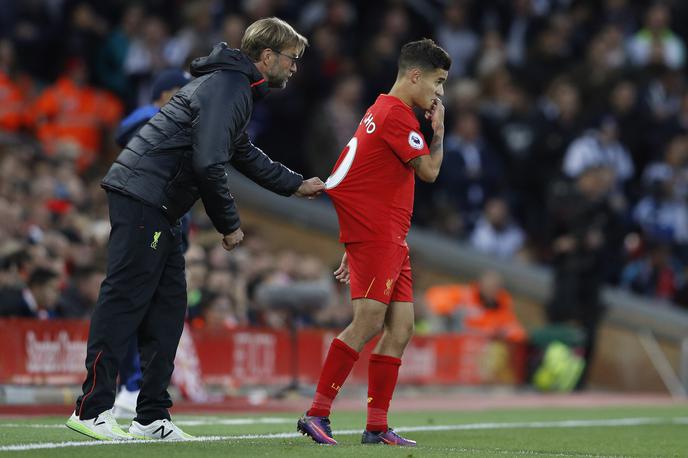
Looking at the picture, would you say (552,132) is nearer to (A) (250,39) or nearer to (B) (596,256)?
(B) (596,256)

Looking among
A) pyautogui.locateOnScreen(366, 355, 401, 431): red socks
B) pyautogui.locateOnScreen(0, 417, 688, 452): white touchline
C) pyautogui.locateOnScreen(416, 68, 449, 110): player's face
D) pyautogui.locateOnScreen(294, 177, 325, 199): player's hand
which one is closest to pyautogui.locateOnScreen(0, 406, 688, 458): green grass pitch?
pyautogui.locateOnScreen(0, 417, 688, 452): white touchline

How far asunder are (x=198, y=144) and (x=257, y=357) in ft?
23.7

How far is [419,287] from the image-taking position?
18922mm

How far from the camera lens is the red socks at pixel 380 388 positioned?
7621 mm

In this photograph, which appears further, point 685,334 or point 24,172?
point 685,334

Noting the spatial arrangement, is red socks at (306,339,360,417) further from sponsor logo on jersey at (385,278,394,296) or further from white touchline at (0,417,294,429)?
white touchline at (0,417,294,429)

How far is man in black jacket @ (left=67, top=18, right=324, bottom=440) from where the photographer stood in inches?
276

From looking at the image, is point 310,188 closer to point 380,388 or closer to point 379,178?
point 379,178

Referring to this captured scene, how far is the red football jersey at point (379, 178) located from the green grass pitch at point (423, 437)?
120 centimetres

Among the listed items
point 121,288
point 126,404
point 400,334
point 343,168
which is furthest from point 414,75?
point 126,404

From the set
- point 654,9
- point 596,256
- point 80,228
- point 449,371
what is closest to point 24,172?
point 80,228

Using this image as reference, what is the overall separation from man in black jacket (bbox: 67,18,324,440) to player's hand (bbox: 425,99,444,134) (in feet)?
2.73

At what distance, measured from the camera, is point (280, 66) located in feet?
24.3

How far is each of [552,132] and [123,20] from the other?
6033 mm
